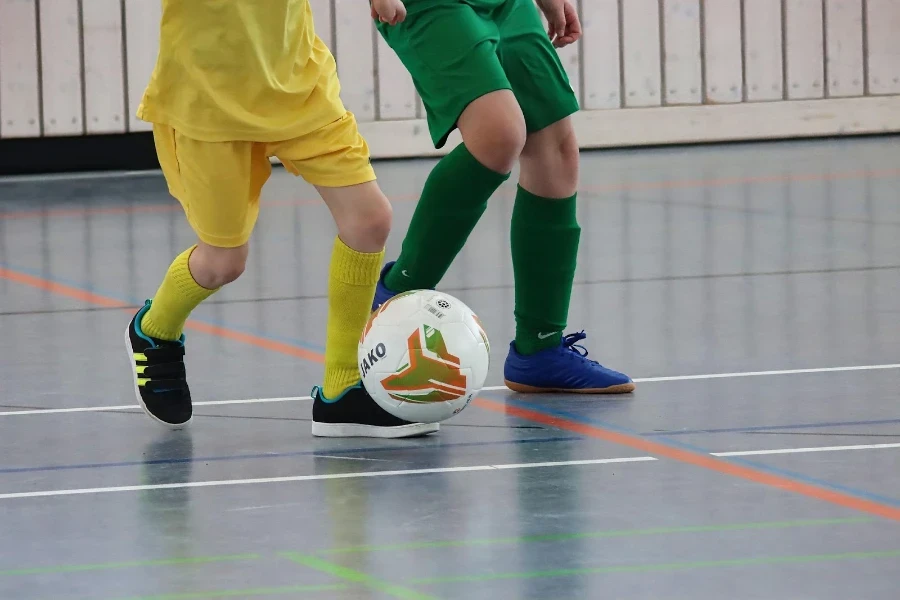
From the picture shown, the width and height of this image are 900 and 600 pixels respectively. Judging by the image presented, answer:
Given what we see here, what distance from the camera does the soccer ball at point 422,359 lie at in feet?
9.30

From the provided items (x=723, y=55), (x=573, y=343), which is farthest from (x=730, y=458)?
(x=723, y=55)

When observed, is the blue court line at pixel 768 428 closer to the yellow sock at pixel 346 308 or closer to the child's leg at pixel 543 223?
the child's leg at pixel 543 223

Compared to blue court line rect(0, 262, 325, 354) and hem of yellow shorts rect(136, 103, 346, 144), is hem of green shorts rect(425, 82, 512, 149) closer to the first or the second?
hem of yellow shorts rect(136, 103, 346, 144)

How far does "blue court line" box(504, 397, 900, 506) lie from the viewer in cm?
236

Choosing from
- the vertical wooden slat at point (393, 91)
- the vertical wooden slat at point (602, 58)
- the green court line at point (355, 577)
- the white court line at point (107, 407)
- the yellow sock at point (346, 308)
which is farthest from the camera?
the vertical wooden slat at point (602, 58)

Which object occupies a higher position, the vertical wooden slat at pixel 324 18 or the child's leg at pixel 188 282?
the vertical wooden slat at pixel 324 18

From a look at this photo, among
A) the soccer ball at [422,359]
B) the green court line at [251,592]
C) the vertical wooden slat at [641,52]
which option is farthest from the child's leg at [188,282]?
the vertical wooden slat at [641,52]

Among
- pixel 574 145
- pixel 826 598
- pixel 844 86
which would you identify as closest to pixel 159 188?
pixel 844 86

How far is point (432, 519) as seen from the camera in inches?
91.0

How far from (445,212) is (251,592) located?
138cm

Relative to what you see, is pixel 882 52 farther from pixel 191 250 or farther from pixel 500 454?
pixel 500 454

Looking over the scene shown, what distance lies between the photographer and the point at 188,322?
4.29 m

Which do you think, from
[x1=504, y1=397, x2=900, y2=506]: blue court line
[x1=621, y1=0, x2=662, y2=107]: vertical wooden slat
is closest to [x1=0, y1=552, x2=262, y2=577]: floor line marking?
[x1=504, y1=397, x2=900, y2=506]: blue court line

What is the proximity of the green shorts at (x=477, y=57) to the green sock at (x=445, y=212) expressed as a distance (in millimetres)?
66
